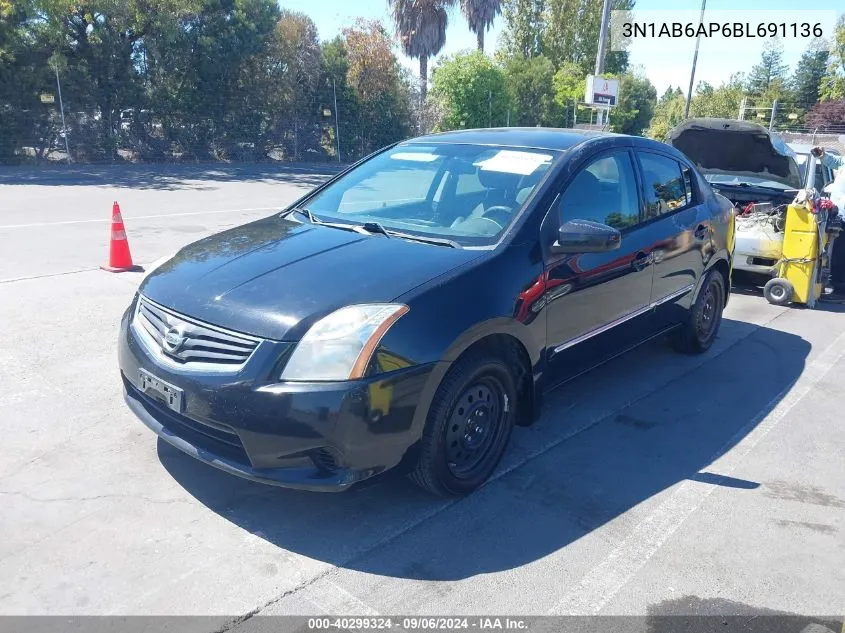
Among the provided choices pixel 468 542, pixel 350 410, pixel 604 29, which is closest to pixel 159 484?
pixel 350 410

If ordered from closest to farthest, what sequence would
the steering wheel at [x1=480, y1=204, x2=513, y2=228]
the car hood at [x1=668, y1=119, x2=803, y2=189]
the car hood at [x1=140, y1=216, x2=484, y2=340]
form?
the car hood at [x1=140, y1=216, x2=484, y2=340] < the steering wheel at [x1=480, y1=204, x2=513, y2=228] < the car hood at [x1=668, y1=119, x2=803, y2=189]

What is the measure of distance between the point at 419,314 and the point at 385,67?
2755 centimetres

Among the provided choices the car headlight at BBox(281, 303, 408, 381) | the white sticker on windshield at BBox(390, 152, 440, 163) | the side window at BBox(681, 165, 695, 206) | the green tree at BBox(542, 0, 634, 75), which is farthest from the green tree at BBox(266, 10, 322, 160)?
the green tree at BBox(542, 0, 634, 75)

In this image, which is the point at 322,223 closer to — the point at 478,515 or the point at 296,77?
the point at 478,515

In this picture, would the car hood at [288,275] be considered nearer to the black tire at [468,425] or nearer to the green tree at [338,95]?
the black tire at [468,425]

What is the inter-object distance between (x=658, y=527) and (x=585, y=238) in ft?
4.95

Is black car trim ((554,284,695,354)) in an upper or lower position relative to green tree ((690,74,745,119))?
lower

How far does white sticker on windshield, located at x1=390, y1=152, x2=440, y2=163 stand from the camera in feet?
15.6

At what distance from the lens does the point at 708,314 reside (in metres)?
6.20

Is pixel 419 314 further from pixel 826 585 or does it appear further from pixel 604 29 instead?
pixel 604 29

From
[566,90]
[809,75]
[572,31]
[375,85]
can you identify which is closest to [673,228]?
[375,85]

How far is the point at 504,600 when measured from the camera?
293 centimetres

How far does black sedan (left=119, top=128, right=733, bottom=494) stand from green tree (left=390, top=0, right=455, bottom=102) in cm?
2969

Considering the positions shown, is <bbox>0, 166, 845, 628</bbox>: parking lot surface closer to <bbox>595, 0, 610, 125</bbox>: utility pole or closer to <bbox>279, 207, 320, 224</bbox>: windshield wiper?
<bbox>279, 207, 320, 224</bbox>: windshield wiper
